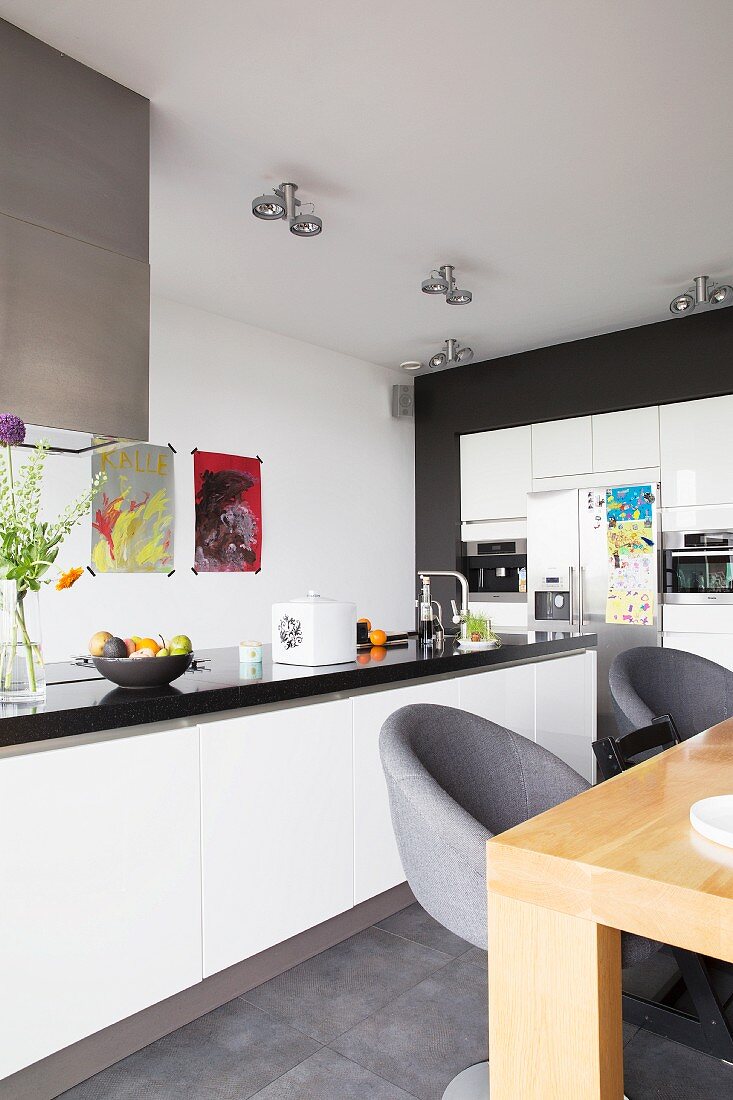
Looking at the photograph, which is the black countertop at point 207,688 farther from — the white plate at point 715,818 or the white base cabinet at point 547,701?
the white plate at point 715,818

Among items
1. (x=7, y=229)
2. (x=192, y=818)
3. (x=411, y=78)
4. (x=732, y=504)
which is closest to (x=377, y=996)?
(x=192, y=818)

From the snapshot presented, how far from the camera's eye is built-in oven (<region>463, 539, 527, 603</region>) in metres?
5.60

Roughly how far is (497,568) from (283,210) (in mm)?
3357

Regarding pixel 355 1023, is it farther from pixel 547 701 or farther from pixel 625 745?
pixel 547 701

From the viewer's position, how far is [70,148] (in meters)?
2.37

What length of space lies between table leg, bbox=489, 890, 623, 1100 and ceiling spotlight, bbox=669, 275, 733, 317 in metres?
3.82

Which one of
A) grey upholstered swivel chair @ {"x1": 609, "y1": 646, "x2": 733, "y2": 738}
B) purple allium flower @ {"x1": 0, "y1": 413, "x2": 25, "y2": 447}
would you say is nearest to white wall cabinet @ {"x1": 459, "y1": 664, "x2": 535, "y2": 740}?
grey upholstered swivel chair @ {"x1": 609, "y1": 646, "x2": 733, "y2": 738}

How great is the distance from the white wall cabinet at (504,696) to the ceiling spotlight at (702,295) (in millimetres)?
2280

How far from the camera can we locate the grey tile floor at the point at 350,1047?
177cm

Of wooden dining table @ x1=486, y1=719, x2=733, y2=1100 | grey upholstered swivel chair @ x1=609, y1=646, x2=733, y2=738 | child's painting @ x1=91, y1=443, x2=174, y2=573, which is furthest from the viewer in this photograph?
child's painting @ x1=91, y1=443, x2=174, y2=573

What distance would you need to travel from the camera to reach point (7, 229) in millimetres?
2223

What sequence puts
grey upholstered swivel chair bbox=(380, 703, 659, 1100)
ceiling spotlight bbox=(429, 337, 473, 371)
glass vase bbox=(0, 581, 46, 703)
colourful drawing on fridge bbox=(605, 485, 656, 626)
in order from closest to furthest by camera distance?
grey upholstered swivel chair bbox=(380, 703, 659, 1100) < glass vase bbox=(0, 581, 46, 703) < colourful drawing on fridge bbox=(605, 485, 656, 626) < ceiling spotlight bbox=(429, 337, 473, 371)

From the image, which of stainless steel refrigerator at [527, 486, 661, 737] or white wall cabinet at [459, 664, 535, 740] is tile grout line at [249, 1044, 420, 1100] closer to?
white wall cabinet at [459, 664, 535, 740]

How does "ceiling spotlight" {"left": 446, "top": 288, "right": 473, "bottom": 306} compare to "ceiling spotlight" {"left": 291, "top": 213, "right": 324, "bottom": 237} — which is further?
"ceiling spotlight" {"left": 446, "top": 288, "right": 473, "bottom": 306}
